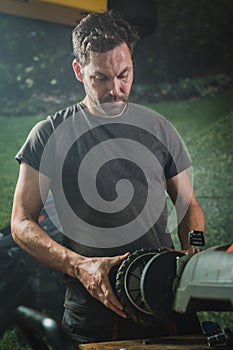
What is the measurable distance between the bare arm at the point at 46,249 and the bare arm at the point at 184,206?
449 mm

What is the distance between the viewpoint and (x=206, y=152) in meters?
3.07

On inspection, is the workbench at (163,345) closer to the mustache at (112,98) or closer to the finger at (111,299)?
the finger at (111,299)

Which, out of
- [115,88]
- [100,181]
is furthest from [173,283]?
[115,88]

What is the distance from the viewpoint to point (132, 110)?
213 cm

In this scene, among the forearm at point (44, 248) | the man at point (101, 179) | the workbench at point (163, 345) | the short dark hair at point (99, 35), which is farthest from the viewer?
the short dark hair at point (99, 35)

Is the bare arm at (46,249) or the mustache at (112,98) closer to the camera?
the bare arm at (46,249)

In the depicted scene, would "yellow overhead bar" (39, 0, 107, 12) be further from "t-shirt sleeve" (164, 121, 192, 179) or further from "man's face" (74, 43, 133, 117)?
"t-shirt sleeve" (164, 121, 192, 179)

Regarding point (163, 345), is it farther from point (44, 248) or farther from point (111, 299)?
point (44, 248)

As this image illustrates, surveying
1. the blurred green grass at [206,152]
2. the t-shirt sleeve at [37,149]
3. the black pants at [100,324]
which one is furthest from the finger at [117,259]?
the blurred green grass at [206,152]

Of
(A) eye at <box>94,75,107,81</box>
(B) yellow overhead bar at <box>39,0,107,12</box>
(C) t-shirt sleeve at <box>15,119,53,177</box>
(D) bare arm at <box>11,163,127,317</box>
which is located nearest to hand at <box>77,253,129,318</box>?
(D) bare arm at <box>11,163,127,317</box>

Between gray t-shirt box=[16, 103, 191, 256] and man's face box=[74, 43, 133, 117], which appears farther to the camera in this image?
man's face box=[74, 43, 133, 117]

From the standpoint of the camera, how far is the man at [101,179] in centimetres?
183

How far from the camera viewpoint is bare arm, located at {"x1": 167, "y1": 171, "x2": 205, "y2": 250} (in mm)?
2043

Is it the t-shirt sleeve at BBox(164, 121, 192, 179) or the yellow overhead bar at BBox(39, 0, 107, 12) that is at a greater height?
the yellow overhead bar at BBox(39, 0, 107, 12)
